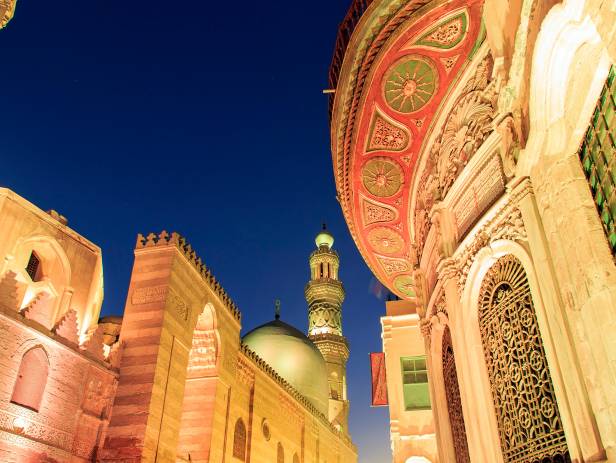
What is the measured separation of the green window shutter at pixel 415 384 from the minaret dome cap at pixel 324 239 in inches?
976

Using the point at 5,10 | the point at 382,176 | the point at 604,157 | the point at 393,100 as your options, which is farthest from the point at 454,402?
the point at 5,10

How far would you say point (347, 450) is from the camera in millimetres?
27375

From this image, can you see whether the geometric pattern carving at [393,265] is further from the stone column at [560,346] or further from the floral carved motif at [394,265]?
the stone column at [560,346]

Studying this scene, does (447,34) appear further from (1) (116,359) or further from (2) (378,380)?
(2) (378,380)

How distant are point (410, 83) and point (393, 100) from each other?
0.39 m

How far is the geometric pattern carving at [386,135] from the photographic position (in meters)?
8.40

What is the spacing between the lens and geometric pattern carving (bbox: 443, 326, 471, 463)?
7.03 metres

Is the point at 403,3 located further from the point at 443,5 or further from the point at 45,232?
the point at 45,232

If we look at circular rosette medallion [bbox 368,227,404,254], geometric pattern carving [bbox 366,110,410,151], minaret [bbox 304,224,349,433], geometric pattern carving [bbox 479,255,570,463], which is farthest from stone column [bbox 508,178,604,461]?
minaret [bbox 304,224,349,433]

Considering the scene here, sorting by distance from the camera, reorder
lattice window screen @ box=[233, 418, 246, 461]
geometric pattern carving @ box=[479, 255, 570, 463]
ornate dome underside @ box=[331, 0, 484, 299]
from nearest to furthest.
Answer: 1. geometric pattern carving @ box=[479, 255, 570, 463]
2. ornate dome underside @ box=[331, 0, 484, 299]
3. lattice window screen @ box=[233, 418, 246, 461]

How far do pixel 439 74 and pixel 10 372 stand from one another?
8.43 metres

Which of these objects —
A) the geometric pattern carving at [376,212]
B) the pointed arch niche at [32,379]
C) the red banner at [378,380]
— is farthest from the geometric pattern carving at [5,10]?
the red banner at [378,380]

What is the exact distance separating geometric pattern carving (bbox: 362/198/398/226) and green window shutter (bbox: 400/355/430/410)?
188 inches

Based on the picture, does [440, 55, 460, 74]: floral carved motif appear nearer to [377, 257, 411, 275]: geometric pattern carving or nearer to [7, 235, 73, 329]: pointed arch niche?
[377, 257, 411, 275]: geometric pattern carving
